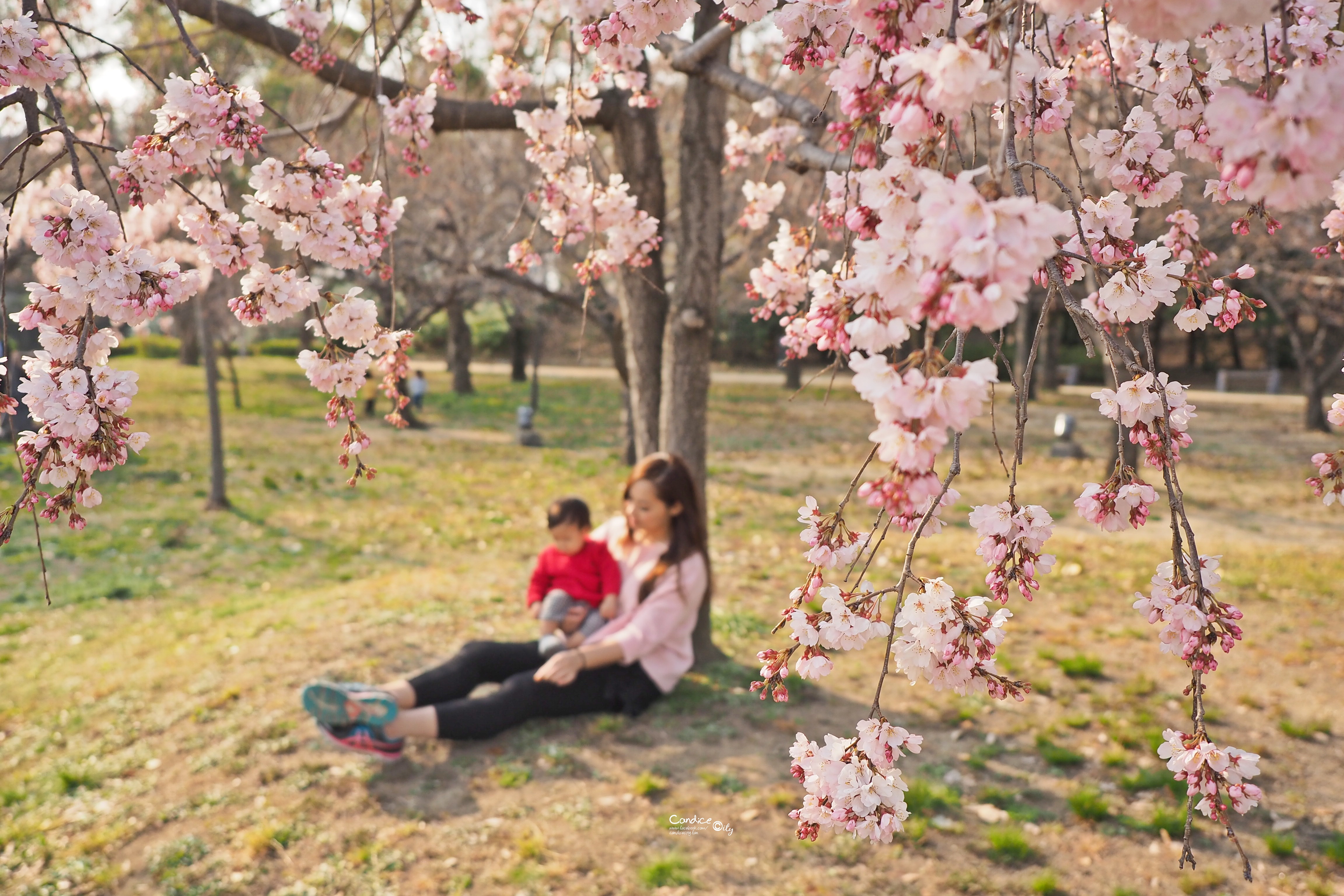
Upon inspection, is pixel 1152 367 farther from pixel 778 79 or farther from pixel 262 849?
pixel 778 79

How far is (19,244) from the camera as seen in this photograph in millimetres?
9305

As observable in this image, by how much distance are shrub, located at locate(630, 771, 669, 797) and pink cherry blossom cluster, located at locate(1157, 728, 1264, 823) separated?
2.09 meters

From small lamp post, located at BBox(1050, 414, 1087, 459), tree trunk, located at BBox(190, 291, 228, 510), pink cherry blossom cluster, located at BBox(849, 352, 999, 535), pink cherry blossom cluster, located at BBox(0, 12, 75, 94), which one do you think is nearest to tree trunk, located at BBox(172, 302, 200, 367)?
tree trunk, located at BBox(190, 291, 228, 510)

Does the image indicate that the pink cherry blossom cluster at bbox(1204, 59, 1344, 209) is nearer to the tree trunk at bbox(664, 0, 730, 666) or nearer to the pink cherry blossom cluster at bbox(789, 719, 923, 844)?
the pink cherry blossom cluster at bbox(789, 719, 923, 844)

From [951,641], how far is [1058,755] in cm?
255

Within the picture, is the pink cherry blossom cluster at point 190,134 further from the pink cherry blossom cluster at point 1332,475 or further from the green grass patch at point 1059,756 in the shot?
the green grass patch at point 1059,756

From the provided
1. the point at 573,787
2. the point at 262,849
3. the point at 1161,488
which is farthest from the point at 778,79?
the point at 262,849

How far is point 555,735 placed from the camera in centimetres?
351

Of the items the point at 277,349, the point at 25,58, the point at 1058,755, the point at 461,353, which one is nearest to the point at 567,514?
the point at 1058,755

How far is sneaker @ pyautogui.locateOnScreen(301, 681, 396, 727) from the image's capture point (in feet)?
10.1

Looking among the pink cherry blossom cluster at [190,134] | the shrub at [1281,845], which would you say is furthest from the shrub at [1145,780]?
the pink cherry blossom cluster at [190,134]

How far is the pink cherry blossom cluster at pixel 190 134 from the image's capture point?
5.00ft

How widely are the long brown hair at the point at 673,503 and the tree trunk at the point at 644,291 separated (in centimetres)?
69

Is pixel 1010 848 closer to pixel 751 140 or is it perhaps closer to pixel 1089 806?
pixel 1089 806
